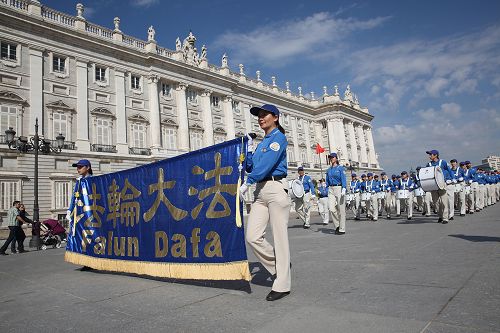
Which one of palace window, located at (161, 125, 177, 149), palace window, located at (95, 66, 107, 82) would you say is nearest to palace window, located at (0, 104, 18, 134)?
palace window, located at (95, 66, 107, 82)

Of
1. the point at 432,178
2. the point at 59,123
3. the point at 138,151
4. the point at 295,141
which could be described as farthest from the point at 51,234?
the point at 295,141

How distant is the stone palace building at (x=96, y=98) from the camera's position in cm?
2294

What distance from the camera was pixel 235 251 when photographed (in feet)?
12.4

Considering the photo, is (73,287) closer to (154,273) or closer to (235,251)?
(154,273)

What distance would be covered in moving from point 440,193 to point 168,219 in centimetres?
830

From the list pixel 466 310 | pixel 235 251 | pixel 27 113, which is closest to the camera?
pixel 466 310

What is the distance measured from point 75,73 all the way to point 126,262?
1007 inches

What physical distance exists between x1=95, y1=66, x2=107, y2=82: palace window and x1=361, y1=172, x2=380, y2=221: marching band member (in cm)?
2313

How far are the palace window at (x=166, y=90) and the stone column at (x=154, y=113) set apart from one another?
1220 millimetres

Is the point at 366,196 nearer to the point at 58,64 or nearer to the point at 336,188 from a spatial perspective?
the point at 336,188

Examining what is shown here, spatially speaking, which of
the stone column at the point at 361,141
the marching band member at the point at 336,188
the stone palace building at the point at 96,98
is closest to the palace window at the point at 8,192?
the stone palace building at the point at 96,98

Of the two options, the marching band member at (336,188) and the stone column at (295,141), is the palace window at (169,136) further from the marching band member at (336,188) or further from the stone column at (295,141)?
the marching band member at (336,188)

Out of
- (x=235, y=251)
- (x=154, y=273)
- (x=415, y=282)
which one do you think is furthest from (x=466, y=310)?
(x=154, y=273)

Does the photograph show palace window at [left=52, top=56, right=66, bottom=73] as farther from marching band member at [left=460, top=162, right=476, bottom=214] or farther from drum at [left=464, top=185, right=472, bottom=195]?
drum at [left=464, top=185, right=472, bottom=195]
